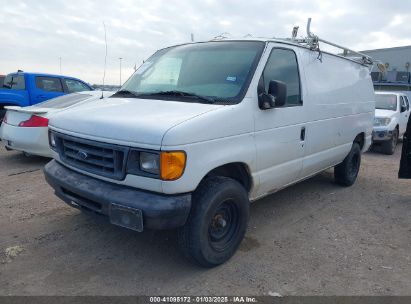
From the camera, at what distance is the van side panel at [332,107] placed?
15.0 ft

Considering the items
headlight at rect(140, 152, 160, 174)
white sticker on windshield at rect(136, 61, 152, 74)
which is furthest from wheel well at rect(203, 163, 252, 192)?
white sticker on windshield at rect(136, 61, 152, 74)

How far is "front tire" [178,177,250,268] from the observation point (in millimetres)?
3123

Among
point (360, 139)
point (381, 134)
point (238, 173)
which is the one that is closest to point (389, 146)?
point (381, 134)

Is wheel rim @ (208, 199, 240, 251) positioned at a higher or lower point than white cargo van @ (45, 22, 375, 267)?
lower

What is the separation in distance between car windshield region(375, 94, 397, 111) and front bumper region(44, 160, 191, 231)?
32.0ft

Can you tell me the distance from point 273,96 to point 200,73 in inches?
32.2

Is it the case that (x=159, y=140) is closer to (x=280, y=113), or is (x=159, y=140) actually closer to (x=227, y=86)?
(x=227, y=86)

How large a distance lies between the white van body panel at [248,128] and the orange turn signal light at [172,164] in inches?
1.7

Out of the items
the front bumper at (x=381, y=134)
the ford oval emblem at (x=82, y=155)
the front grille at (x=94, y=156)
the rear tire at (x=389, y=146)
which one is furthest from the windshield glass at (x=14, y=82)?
the rear tire at (x=389, y=146)

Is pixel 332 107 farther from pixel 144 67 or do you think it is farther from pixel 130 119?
pixel 130 119

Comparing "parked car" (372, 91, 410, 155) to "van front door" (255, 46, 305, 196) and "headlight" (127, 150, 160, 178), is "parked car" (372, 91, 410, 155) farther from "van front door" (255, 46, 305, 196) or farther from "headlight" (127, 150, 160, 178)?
"headlight" (127, 150, 160, 178)

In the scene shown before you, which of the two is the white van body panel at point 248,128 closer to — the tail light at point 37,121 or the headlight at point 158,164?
the headlight at point 158,164

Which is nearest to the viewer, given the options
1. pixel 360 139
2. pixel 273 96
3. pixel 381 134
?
pixel 273 96

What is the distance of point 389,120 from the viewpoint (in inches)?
393
